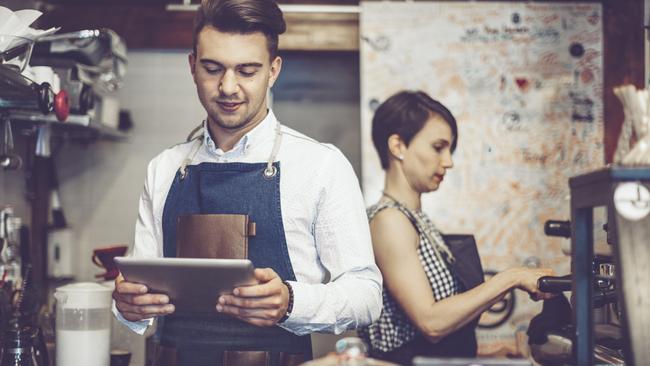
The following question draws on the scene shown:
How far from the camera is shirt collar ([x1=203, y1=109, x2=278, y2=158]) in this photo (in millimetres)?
2150

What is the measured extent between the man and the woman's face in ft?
2.10

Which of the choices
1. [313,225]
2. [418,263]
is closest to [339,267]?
[313,225]

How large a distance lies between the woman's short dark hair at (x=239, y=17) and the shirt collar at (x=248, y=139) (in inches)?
7.9

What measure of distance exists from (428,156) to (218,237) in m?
0.99

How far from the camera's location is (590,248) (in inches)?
62.6

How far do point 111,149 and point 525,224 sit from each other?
7.14 ft

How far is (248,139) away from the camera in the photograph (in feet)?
7.05

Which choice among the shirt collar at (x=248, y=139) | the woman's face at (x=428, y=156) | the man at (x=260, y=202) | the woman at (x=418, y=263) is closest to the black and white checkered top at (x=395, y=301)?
the woman at (x=418, y=263)

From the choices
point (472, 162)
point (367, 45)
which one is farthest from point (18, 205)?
point (472, 162)

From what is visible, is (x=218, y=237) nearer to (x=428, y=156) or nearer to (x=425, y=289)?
(x=425, y=289)

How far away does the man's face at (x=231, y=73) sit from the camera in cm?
204

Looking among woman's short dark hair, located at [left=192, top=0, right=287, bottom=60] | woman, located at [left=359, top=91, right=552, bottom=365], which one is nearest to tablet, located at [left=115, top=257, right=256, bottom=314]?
woman's short dark hair, located at [left=192, top=0, right=287, bottom=60]

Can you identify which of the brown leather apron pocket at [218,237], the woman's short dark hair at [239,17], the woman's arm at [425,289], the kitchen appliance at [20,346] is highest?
the woman's short dark hair at [239,17]

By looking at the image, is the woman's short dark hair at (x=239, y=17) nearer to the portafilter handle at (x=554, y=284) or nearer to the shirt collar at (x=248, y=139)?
the shirt collar at (x=248, y=139)
